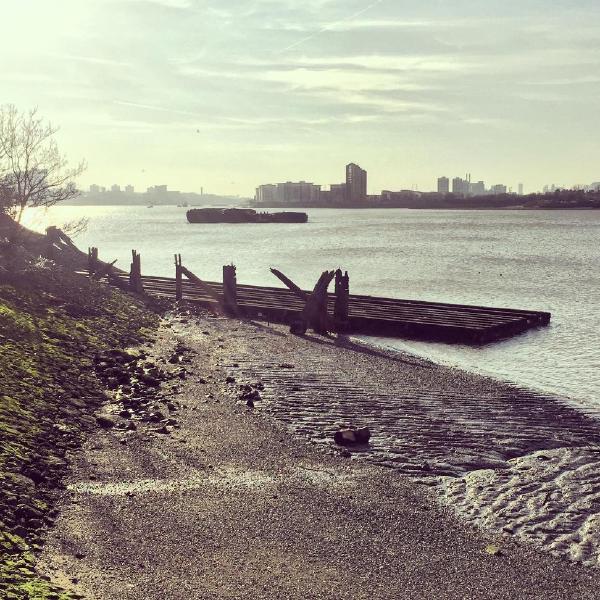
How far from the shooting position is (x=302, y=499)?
1073 centimetres

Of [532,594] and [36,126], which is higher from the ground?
[36,126]

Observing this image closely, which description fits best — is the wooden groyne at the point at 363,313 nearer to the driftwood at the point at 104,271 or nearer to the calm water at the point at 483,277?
the calm water at the point at 483,277

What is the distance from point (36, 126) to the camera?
41.7 m

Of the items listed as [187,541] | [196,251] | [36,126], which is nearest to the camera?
[187,541]

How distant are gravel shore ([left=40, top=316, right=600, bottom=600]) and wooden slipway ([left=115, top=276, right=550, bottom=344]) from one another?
8.11 meters

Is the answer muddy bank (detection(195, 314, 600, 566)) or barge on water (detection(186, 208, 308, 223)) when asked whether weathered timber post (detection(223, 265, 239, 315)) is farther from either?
barge on water (detection(186, 208, 308, 223))

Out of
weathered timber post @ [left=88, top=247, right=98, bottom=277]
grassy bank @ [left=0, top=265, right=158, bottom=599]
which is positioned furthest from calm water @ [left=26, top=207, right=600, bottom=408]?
weathered timber post @ [left=88, top=247, right=98, bottom=277]

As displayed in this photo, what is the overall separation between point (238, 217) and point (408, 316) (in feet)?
524

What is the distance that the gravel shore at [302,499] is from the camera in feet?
27.6

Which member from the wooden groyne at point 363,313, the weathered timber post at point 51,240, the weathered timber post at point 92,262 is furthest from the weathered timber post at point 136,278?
the weathered timber post at point 51,240

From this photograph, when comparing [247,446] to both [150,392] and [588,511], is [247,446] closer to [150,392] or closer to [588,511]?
[150,392]

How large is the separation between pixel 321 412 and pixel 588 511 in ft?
20.4

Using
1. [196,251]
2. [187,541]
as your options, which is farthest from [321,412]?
[196,251]

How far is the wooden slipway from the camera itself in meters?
26.2
